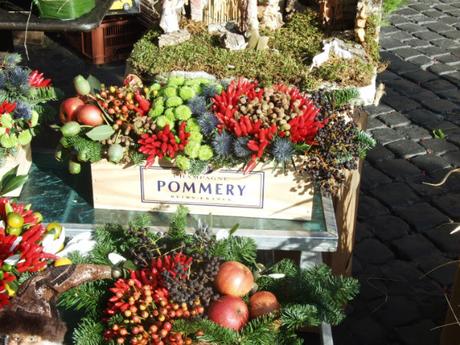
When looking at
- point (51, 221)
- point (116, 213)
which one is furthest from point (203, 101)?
point (51, 221)

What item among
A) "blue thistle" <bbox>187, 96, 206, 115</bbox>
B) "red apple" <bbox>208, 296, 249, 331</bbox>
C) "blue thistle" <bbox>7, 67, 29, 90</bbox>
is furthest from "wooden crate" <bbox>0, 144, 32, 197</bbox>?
"red apple" <bbox>208, 296, 249, 331</bbox>

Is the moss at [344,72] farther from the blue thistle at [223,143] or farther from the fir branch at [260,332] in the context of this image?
the fir branch at [260,332]

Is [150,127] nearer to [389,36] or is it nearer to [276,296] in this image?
[276,296]

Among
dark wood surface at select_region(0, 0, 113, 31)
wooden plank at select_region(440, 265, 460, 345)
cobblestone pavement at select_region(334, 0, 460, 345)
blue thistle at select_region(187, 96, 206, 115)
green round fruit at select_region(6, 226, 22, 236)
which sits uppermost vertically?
dark wood surface at select_region(0, 0, 113, 31)

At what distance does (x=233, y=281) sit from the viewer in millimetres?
2084

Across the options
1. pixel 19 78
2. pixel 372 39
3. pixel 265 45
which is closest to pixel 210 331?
pixel 19 78

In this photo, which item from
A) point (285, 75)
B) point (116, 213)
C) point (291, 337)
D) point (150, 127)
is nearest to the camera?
point (291, 337)

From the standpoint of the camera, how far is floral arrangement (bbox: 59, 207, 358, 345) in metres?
1.95

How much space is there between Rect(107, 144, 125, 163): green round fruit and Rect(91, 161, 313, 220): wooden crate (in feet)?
0.24

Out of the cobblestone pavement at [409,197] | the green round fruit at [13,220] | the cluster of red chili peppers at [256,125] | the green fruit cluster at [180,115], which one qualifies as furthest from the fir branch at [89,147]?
the cobblestone pavement at [409,197]

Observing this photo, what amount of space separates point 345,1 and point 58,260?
241cm

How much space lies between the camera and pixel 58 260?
222 cm

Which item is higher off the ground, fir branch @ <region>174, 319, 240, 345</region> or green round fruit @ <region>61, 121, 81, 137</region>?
green round fruit @ <region>61, 121, 81, 137</region>

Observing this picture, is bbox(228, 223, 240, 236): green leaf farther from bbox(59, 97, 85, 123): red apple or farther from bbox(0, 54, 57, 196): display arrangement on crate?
bbox(0, 54, 57, 196): display arrangement on crate
